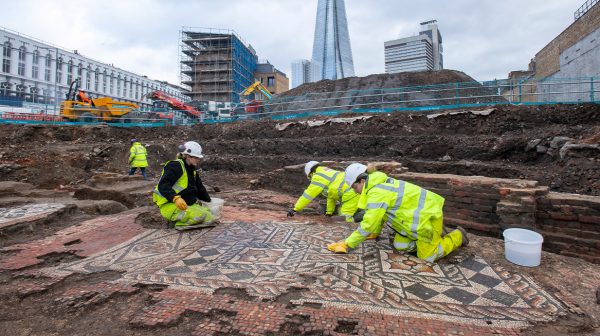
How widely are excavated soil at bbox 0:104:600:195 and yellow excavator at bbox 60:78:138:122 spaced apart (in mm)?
1607

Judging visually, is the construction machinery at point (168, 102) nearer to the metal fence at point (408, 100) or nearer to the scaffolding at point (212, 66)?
the metal fence at point (408, 100)

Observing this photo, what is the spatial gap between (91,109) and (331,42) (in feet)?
133

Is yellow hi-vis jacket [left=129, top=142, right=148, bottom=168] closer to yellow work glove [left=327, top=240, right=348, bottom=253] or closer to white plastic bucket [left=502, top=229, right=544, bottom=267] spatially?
yellow work glove [left=327, top=240, right=348, bottom=253]

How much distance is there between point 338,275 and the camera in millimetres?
2998

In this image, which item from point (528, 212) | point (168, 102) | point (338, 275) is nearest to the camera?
point (338, 275)

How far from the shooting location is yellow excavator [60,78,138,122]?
17.2 m

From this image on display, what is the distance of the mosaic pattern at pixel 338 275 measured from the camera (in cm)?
243

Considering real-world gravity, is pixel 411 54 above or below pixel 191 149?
above

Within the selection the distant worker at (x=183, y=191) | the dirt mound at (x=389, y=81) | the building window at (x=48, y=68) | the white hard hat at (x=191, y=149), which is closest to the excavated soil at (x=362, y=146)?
the distant worker at (x=183, y=191)

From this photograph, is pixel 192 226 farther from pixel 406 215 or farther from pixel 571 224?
pixel 571 224

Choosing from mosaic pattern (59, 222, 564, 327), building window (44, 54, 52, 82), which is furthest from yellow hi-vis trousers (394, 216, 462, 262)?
building window (44, 54, 52, 82)

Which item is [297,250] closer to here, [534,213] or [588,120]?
[534,213]

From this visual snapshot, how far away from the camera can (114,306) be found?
2484 mm

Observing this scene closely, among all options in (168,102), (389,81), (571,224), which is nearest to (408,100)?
(389,81)
